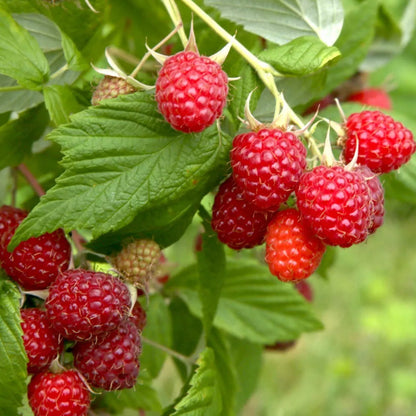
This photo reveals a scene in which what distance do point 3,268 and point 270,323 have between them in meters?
0.74

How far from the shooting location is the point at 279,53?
3.39 feet

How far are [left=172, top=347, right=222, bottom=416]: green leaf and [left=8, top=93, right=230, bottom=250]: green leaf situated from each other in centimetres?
31

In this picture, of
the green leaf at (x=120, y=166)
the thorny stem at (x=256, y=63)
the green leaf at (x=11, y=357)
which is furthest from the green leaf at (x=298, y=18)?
the green leaf at (x=11, y=357)

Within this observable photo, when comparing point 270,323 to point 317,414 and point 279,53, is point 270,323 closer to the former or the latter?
point 279,53

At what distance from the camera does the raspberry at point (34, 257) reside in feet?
3.16

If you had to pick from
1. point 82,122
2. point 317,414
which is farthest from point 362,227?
point 317,414

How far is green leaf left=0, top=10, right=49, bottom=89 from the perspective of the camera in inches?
38.0

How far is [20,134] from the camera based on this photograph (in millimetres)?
1097

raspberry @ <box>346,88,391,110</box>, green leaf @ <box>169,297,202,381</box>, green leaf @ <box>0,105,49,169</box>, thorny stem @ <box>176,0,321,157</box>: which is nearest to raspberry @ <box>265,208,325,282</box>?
thorny stem @ <box>176,0,321,157</box>

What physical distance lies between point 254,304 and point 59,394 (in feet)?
2.41

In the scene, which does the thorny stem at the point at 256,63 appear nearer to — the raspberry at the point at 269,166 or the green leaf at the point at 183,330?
the raspberry at the point at 269,166

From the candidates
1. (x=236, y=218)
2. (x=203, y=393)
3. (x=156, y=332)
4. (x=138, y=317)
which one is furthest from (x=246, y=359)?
(x=236, y=218)

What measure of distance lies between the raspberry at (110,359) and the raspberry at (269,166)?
0.27m

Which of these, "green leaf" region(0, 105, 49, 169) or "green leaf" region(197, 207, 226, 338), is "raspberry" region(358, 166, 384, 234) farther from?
"green leaf" region(0, 105, 49, 169)
